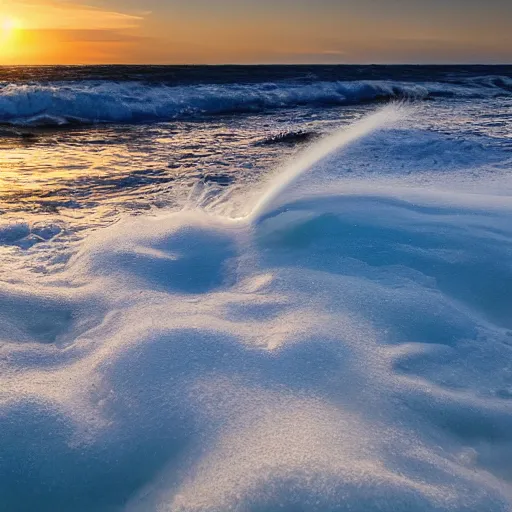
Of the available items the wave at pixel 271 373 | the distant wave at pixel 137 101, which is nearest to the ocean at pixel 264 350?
the wave at pixel 271 373

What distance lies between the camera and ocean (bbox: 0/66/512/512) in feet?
5.92

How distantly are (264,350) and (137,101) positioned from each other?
16.8 m

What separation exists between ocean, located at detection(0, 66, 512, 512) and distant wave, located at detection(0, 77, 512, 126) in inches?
446

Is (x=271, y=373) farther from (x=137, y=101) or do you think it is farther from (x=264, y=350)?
(x=137, y=101)

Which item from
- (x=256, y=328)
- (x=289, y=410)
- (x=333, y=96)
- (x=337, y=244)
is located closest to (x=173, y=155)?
(x=337, y=244)

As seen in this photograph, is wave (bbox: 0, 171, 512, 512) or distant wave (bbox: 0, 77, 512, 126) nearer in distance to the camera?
wave (bbox: 0, 171, 512, 512)

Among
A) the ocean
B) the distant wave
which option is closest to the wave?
the ocean

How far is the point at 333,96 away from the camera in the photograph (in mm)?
23500

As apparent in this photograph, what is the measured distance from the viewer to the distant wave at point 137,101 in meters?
16.0

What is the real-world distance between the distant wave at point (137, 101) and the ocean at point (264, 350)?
11329 mm

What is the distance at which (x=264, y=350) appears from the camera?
2.47m

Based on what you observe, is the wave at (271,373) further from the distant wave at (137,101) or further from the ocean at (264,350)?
the distant wave at (137,101)

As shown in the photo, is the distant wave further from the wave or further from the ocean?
the wave

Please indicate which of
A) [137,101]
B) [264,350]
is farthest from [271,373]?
[137,101]
